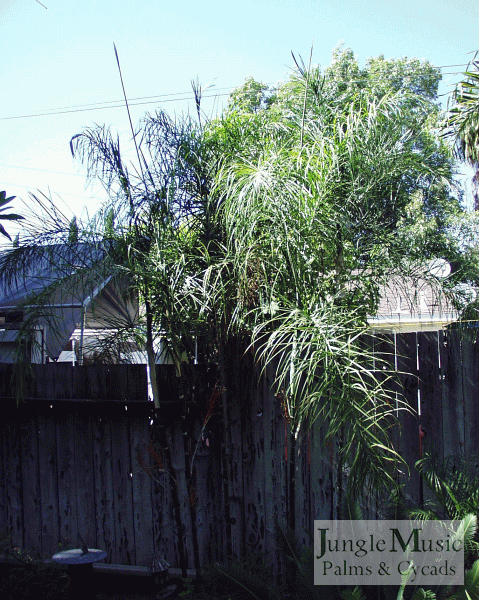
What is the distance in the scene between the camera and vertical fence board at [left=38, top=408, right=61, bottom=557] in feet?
13.8

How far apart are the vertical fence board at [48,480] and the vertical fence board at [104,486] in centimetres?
36

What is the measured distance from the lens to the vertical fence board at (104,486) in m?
4.05

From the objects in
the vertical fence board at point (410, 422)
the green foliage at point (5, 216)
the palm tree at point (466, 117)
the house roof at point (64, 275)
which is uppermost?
the palm tree at point (466, 117)

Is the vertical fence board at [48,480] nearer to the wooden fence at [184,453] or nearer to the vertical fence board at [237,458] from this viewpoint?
the wooden fence at [184,453]

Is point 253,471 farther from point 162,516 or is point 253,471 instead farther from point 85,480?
point 85,480

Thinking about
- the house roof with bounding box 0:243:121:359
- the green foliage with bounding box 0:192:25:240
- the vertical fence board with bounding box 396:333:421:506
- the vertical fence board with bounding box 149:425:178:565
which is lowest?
the vertical fence board with bounding box 149:425:178:565

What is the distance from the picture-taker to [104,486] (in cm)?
407

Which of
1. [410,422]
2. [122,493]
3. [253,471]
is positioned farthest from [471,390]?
[122,493]

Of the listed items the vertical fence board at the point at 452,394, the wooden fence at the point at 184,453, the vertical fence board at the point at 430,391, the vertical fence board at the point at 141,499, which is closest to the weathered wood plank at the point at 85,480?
the wooden fence at the point at 184,453

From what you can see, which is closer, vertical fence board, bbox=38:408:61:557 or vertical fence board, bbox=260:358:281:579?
vertical fence board, bbox=260:358:281:579

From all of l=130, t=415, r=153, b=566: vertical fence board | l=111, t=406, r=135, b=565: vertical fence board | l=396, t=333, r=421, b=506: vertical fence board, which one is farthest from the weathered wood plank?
l=396, t=333, r=421, b=506: vertical fence board

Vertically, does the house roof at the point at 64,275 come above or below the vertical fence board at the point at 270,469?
above

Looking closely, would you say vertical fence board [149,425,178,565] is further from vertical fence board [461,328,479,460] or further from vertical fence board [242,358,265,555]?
vertical fence board [461,328,479,460]

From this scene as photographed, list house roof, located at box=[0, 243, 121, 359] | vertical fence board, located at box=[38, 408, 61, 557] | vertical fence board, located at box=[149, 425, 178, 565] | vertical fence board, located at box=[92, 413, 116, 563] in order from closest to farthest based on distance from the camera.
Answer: house roof, located at box=[0, 243, 121, 359] < vertical fence board, located at box=[149, 425, 178, 565] < vertical fence board, located at box=[92, 413, 116, 563] < vertical fence board, located at box=[38, 408, 61, 557]
